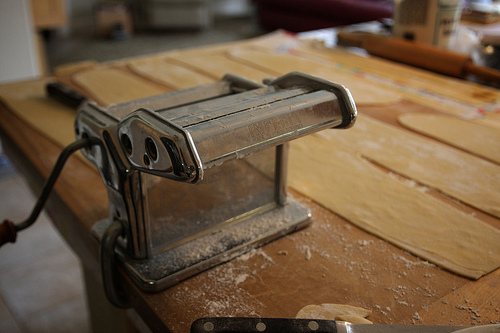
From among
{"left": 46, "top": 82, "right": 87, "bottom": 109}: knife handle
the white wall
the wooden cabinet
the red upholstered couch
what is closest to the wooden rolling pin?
{"left": 46, "top": 82, "right": 87, "bottom": 109}: knife handle

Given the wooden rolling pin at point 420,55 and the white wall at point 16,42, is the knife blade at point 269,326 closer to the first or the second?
the wooden rolling pin at point 420,55

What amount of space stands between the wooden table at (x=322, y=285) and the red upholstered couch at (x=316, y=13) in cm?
394

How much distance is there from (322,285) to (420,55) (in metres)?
1.22

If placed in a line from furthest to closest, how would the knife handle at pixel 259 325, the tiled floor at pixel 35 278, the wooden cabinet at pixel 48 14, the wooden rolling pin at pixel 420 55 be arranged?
the wooden cabinet at pixel 48 14 → the tiled floor at pixel 35 278 → the wooden rolling pin at pixel 420 55 → the knife handle at pixel 259 325

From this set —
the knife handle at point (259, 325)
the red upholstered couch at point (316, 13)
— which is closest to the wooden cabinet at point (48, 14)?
the red upholstered couch at point (316, 13)

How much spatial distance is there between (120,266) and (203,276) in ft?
0.43

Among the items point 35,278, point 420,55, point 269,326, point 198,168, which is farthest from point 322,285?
point 35,278

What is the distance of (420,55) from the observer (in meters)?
1.59

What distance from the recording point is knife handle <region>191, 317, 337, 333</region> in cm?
49

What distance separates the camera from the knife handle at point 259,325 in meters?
0.49

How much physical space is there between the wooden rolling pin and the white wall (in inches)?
75.3

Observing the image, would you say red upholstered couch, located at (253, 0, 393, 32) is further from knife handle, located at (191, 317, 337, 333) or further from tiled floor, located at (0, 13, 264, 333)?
knife handle, located at (191, 317, 337, 333)

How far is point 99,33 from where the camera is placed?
210 inches

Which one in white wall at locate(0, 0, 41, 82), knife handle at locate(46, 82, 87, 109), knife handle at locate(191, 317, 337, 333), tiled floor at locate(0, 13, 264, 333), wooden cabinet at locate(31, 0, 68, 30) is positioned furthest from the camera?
wooden cabinet at locate(31, 0, 68, 30)
